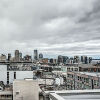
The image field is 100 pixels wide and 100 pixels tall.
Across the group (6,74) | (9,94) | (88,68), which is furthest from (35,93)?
(88,68)

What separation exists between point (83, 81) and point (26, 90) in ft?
124

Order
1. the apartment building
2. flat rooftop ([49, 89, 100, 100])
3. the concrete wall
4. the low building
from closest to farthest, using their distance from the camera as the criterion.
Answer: flat rooftop ([49, 89, 100, 100]) → the concrete wall → the low building → the apartment building

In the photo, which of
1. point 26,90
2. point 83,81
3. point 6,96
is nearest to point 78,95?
point 26,90

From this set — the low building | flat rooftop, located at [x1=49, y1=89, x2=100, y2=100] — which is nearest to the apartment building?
Result: the low building

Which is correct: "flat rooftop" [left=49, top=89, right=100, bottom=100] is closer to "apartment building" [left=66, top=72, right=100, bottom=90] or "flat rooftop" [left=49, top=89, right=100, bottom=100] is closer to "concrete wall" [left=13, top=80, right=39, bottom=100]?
"concrete wall" [left=13, top=80, right=39, bottom=100]

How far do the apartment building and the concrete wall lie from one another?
2845cm

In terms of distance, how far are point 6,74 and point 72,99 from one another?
65287 millimetres

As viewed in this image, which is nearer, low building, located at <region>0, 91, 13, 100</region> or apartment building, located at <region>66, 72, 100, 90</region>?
low building, located at <region>0, 91, 13, 100</region>

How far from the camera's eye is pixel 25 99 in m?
25.4

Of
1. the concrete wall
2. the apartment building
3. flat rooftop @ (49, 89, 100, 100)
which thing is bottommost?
the apartment building

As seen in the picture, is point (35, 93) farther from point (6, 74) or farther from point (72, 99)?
point (6, 74)

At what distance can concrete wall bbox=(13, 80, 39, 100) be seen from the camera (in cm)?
2565

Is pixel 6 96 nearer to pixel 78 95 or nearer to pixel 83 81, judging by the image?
pixel 78 95

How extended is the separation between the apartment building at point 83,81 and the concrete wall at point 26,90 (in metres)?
28.5
